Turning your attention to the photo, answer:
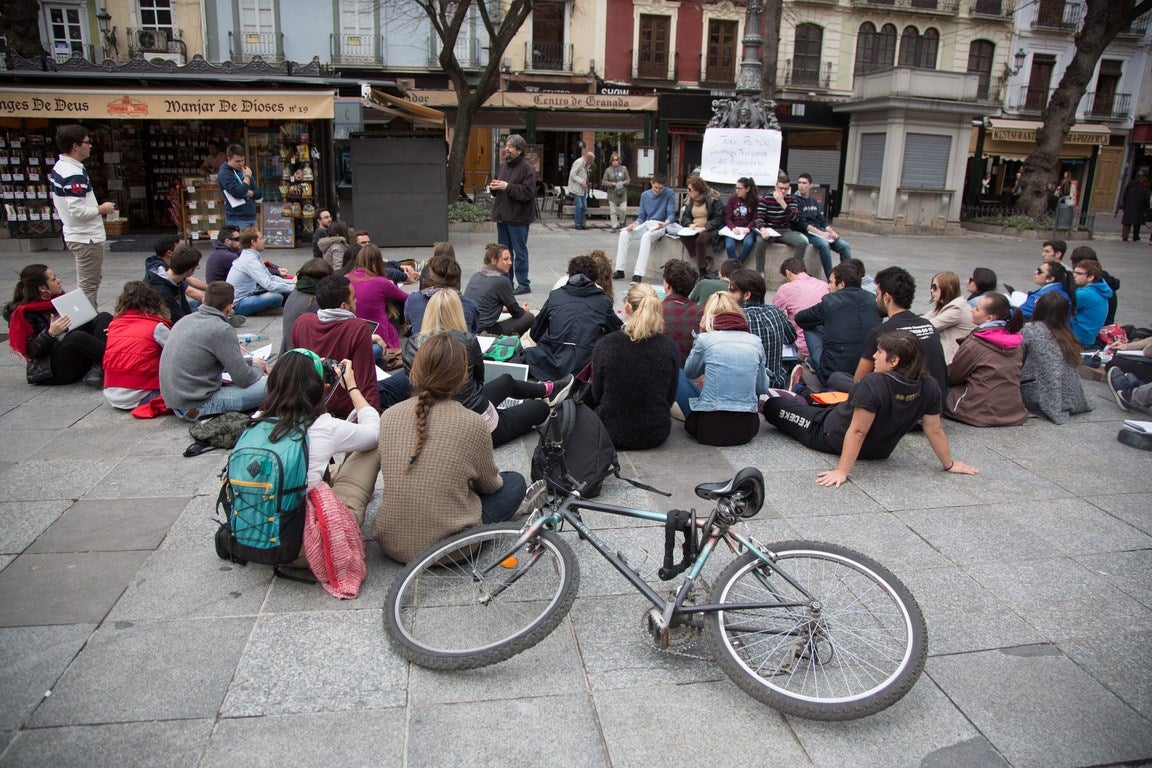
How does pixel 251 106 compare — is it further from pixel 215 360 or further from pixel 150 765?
pixel 150 765

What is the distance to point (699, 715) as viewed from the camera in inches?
121

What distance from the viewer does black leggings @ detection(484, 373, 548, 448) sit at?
5.65 meters

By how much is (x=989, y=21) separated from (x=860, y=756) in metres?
36.3

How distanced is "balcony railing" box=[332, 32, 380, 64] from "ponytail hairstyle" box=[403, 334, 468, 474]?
2704 centimetres

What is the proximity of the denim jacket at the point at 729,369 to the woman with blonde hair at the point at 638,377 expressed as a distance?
29 cm

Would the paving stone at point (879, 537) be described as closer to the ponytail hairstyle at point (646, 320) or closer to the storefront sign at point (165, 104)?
the ponytail hairstyle at point (646, 320)

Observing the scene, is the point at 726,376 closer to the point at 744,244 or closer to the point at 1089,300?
the point at 1089,300

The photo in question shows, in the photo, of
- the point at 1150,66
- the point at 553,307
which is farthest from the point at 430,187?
the point at 1150,66

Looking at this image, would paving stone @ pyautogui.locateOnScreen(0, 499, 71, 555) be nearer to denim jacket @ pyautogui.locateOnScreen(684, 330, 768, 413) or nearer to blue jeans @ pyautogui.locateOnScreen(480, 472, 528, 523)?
blue jeans @ pyautogui.locateOnScreen(480, 472, 528, 523)

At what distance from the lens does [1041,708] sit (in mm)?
3154

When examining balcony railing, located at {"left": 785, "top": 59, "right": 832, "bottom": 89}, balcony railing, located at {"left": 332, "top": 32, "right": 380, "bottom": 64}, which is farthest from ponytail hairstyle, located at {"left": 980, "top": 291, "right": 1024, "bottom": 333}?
balcony railing, located at {"left": 785, "top": 59, "right": 832, "bottom": 89}

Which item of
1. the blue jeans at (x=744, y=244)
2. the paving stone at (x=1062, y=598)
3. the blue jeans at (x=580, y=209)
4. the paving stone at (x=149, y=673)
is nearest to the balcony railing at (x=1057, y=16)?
the blue jeans at (x=580, y=209)

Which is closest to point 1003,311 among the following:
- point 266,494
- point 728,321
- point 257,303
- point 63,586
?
point 728,321

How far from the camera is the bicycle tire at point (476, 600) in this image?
3178mm
